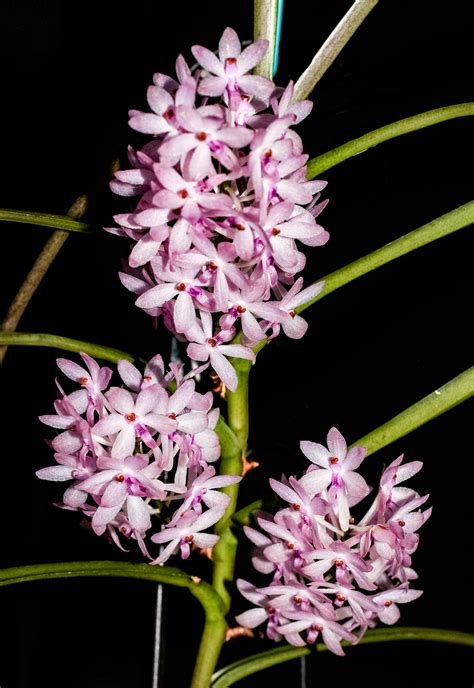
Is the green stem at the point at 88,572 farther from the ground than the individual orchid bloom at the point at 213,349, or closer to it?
closer to it

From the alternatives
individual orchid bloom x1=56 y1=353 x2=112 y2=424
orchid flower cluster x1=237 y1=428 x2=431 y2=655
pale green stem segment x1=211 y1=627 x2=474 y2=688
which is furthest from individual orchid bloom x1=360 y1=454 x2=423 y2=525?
individual orchid bloom x1=56 y1=353 x2=112 y2=424

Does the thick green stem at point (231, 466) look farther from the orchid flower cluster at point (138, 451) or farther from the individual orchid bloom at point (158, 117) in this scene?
the individual orchid bloom at point (158, 117)

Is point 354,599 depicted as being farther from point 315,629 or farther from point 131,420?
point 131,420

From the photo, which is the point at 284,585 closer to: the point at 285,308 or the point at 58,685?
the point at 285,308

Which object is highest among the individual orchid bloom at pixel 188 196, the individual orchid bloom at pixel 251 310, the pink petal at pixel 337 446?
the individual orchid bloom at pixel 188 196

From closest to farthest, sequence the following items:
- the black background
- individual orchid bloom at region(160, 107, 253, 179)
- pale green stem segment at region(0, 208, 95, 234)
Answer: individual orchid bloom at region(160, 107, 253, 179)
pale green stem segment at region(0, 208, 95, 234)
the black background

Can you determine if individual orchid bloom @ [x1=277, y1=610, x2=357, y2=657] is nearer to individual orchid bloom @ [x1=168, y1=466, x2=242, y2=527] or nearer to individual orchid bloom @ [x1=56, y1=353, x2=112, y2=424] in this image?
individual orchid bloom @ [x1=168, y1=466, x2=242, y2=527]

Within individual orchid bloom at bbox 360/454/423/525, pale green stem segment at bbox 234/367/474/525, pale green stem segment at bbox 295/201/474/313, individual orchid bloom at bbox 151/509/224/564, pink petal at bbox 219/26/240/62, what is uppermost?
pink petal at bbox 219/26/240/62

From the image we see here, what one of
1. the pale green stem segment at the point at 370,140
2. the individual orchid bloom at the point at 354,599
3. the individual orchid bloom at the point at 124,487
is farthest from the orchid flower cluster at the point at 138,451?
the pale green stem segment at the point at 370,140
